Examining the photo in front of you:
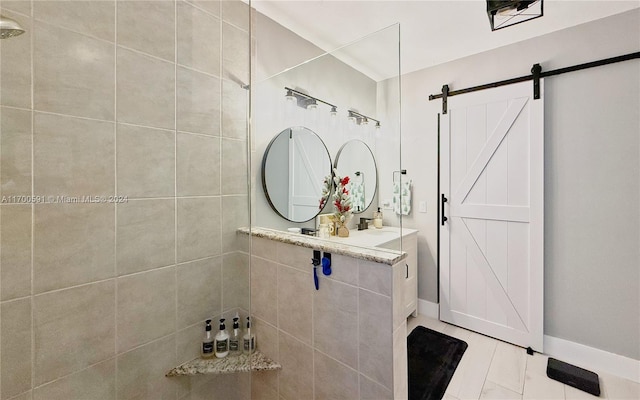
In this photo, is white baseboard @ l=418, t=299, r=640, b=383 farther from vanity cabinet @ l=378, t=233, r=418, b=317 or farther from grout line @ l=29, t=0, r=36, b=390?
grout line @ l=29, t=0, r=36, b=390

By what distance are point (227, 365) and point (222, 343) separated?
0.37ft

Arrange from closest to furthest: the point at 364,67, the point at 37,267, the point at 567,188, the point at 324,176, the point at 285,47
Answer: the point at 37,267 < the point at 364,67 < the point at 324,176 < the point at 285,47 < the point at 567,188

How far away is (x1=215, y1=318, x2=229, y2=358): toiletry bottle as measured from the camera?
1.42m

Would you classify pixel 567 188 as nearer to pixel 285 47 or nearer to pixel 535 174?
pixel 535 174

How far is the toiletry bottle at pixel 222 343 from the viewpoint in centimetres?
142

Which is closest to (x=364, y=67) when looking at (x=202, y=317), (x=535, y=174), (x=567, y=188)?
(x=202, y=317)

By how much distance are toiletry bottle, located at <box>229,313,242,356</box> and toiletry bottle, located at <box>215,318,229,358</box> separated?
38 millimetres

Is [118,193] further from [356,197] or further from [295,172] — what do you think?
[356,197]

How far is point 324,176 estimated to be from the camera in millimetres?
1562

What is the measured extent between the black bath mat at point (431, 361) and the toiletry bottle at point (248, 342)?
1.08m

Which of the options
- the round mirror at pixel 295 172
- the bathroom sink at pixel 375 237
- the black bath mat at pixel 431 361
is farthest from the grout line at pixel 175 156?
the black bath mat at pixel 431 361

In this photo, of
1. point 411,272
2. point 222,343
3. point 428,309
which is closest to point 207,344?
point 222,343

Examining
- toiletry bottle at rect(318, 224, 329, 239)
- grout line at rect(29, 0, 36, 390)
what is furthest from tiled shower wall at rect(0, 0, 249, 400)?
toiletry bottle at rect(318, 224, 329, 239)

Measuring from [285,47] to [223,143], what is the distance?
0.94 m
